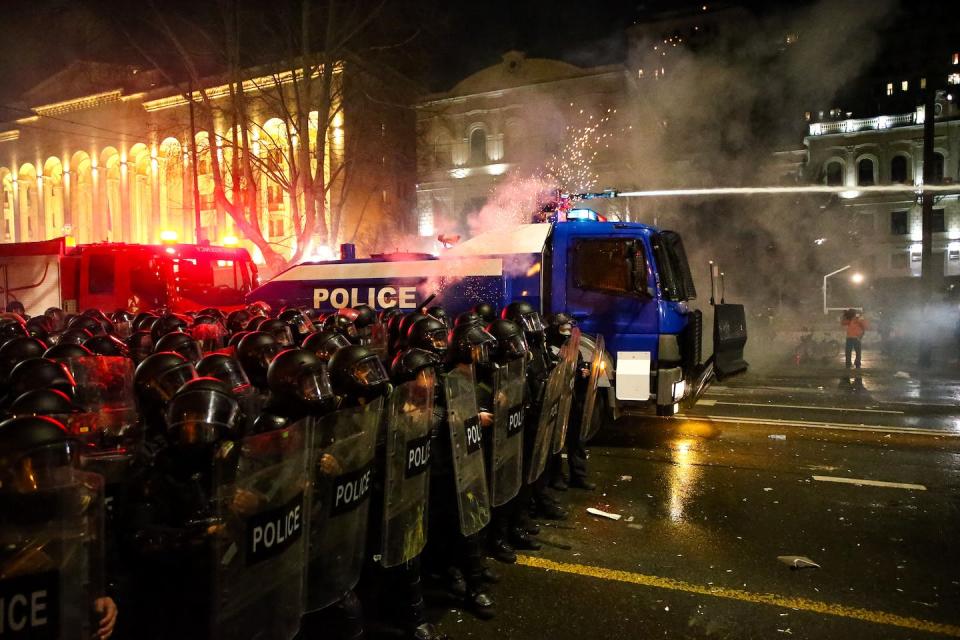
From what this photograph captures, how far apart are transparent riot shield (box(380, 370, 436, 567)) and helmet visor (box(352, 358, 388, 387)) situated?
0.18m

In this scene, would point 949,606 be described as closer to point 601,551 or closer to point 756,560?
point 756,560

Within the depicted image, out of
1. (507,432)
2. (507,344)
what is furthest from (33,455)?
(507,344)

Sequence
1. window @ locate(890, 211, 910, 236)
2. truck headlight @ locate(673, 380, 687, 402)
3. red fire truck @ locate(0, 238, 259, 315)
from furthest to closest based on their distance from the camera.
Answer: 1. window @ locate(890, 211, 910, 236)
2. red fire truck @ locate(0, 238, 259, 315)
3. truck headlight @ locate(673, 380, 687, 402)

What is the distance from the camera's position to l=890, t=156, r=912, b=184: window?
135 ft

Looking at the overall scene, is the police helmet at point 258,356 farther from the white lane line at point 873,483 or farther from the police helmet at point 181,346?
the white lane line at point 873,483

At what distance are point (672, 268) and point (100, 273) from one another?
10436mm

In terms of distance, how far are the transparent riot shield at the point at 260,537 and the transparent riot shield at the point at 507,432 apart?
1.75 metres

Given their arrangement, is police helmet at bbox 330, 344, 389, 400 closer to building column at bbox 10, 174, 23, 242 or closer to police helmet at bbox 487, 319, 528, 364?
police helmet at bbox 487, 319, 528, 364

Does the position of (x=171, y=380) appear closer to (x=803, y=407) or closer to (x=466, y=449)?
(x=466, y=449)

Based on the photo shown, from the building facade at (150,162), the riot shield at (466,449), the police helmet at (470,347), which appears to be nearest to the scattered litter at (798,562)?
the riot shield at (466,449)

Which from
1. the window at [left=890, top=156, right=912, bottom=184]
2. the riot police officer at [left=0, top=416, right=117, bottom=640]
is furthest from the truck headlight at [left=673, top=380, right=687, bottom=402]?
the window at [left=890, top=156, right=912, bottom=184]

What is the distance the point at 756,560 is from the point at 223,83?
30.5m

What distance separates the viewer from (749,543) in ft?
14.9

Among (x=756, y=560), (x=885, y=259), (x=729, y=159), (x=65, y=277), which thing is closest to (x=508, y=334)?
(x=756, y=560)
